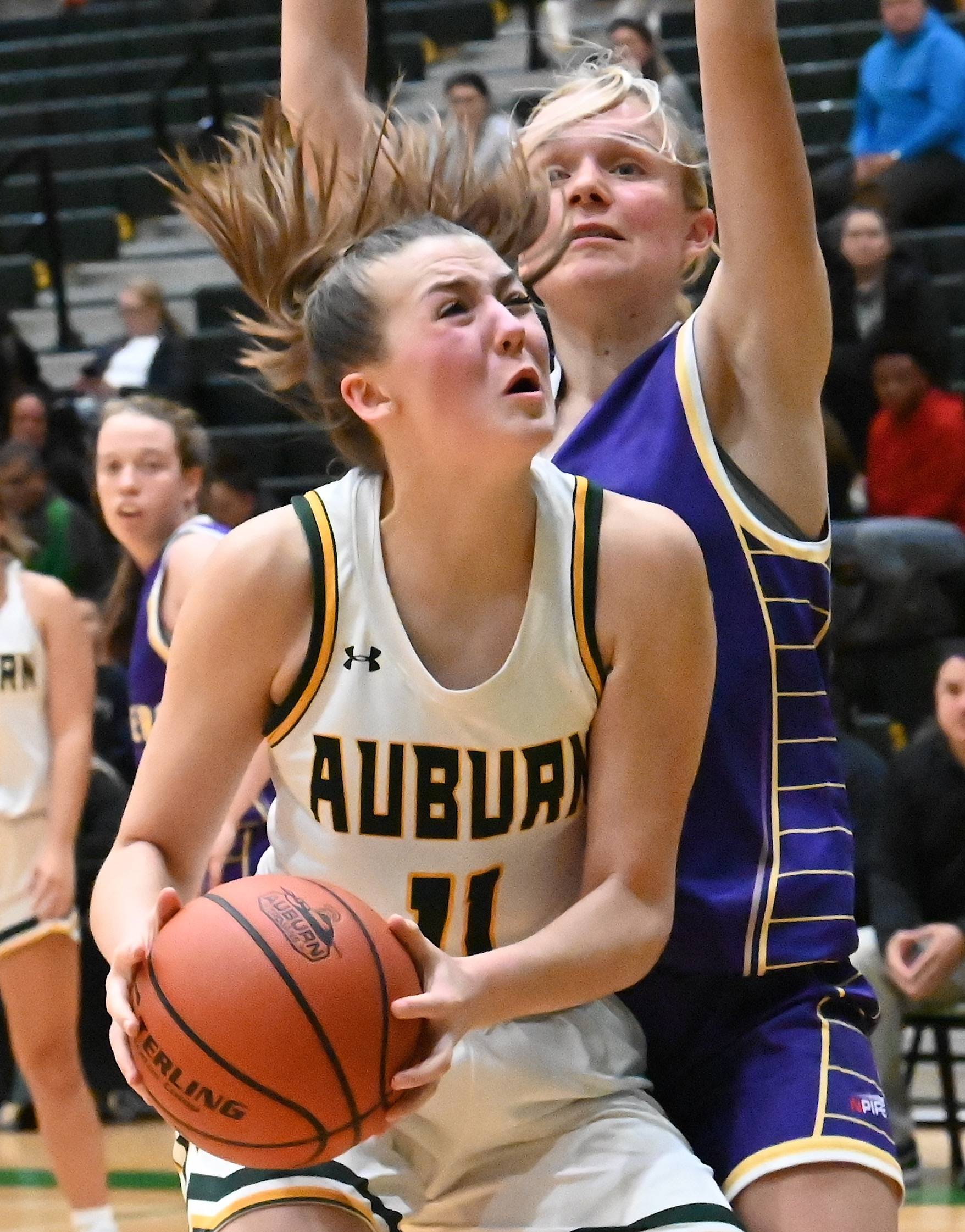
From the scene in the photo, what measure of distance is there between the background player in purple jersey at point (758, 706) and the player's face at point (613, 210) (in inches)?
5.9

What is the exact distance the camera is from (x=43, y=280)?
11516mm

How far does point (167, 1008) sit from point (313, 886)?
0.65ft

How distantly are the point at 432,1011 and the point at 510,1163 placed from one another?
352 mm

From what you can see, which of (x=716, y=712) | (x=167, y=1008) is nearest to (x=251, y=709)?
(x=167, y=1008)

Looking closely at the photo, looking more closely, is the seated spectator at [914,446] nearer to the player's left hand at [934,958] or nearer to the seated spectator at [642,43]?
the seated spectator at [642,43]

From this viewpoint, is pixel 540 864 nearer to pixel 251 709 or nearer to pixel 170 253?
pixel 251 709

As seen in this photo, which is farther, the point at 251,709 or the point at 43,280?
the point at 43,280

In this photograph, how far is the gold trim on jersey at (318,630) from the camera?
2334 millimetres

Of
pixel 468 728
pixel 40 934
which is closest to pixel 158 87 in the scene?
pixel 40 934

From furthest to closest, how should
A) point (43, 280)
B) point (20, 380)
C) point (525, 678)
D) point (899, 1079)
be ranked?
point (43, 280)
point (20, 380)
point (899, 1079)
point (525, 678)

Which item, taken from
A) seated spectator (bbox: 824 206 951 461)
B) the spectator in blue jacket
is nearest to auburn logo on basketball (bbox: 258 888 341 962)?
seated spectator (bbox: 824 206 951 461)

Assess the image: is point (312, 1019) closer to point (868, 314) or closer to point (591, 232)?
point (591, 232)

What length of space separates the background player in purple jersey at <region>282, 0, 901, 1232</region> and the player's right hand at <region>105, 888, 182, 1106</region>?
66 centimetres

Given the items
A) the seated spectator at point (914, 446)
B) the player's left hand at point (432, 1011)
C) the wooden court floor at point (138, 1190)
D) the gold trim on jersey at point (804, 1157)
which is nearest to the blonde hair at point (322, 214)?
the player's left hand at point (432, 1011)
